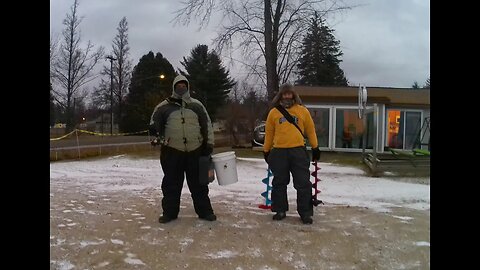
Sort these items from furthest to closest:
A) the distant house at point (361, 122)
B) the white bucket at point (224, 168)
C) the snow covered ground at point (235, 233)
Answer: the distant house at point (361, 122)
the white bucket at point (224, 168)
the snow covered ground at point (235, 233)

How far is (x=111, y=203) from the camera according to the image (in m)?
6.85

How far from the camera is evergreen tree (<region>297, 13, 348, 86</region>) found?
2644cm

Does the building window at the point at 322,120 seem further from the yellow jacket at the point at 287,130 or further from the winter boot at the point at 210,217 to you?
the winter boot at the point at 210,217

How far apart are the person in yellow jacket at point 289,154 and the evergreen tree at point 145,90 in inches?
1653

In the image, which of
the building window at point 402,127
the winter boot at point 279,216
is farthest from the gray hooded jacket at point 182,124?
the building window at point 402,127

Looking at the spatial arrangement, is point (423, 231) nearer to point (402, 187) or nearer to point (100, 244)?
point (100, 244)

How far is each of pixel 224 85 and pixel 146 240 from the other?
5289cm

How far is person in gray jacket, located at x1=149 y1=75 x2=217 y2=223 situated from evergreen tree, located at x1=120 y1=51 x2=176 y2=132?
41.9 meters

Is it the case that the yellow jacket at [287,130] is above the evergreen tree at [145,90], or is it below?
below

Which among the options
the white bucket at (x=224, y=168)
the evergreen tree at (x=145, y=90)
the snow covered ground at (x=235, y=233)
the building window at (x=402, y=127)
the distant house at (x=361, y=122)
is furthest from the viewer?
the evergreen tree at (x=145, y=90)

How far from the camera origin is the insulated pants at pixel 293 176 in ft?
18.4

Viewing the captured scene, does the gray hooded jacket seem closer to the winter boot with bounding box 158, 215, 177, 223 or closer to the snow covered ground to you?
the winter boot with bounding box 158, 215, 177, 223

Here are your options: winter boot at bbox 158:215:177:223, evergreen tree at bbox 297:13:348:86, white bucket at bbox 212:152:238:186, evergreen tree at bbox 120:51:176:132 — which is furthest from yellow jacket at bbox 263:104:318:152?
evergreen tree at bbox 120:51:176:132
